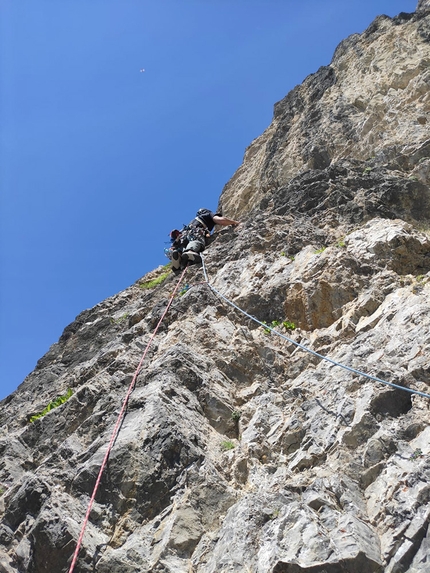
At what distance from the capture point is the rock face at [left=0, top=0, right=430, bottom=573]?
4.95 meters

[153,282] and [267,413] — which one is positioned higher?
[153,282]

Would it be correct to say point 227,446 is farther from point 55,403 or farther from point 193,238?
point 193,238

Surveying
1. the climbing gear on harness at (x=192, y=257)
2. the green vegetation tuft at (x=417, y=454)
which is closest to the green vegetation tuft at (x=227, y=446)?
the green vegetation tuft at (x=417, y=454)

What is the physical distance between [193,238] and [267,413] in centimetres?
751

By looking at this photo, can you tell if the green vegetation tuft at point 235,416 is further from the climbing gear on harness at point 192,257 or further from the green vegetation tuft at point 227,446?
the climbing gear on harness at point 192,257

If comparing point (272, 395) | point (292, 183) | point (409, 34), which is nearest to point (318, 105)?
point (409, 34)

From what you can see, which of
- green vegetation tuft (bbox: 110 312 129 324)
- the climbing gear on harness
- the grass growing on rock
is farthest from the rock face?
the grass growing on rock

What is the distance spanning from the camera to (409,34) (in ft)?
54.1

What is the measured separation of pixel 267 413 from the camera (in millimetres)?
7020

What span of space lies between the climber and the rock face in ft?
1.81

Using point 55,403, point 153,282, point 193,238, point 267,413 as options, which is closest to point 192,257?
point 193,238

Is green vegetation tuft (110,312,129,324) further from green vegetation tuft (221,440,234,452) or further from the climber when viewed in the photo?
green vegetation tuft (221,440,234,452)

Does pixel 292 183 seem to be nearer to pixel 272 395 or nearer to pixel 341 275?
pixel 341 275

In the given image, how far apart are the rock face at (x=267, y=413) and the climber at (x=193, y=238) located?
21.7 inches
